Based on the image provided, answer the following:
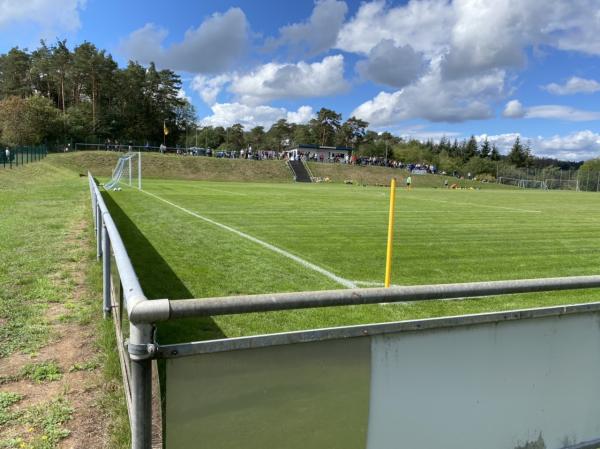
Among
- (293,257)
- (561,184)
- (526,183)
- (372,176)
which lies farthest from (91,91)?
(293,257)

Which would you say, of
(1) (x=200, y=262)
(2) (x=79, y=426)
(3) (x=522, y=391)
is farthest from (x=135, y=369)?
(1) (x=200, y=262)

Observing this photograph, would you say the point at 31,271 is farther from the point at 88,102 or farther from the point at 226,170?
the point at 88,102

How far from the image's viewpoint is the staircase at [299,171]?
Answer: 68075 mm

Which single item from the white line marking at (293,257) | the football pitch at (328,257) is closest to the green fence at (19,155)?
the football pitch at (328,257)

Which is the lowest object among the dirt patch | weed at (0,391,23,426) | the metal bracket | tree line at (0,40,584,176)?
the dirt patch

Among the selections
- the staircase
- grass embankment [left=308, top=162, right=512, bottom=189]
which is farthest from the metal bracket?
grass embankment [left=308, top=162, right=512, bottom=189]

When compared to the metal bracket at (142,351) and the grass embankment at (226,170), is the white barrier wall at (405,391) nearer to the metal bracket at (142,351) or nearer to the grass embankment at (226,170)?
the metal bracket at (142,351)

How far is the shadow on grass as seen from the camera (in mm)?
4969

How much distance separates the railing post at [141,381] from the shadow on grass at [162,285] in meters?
1.92

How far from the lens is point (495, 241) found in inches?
510

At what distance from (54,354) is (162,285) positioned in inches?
104

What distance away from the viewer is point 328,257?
9930mm

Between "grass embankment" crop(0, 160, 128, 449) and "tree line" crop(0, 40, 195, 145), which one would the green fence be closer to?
"tree line" crop(0, 40, 195, 145)

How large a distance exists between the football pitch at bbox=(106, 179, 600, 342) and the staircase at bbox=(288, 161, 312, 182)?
50072 mm
